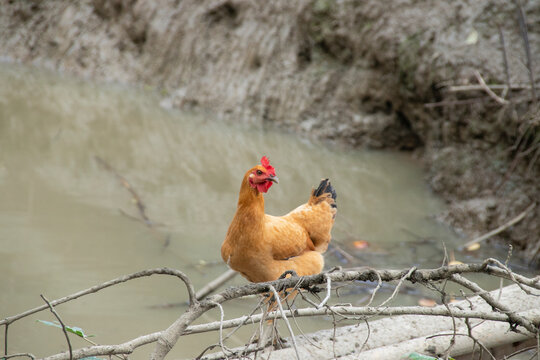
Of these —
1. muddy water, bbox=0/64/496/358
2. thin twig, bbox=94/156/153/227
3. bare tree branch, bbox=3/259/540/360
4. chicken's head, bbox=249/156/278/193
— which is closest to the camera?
bare tree branch, bbox=3/259/540/360

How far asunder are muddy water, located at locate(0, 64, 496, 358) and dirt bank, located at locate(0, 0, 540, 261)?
0.54 metres

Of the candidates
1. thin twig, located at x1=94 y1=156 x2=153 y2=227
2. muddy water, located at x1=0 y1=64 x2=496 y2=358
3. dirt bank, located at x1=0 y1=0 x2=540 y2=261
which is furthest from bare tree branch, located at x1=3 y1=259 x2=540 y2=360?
dirt bank, located at x1=0 y1=0 x2=540 y2=261

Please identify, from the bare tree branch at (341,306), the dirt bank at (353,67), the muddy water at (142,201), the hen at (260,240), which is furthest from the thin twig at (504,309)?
the dirt bank at (353,67)

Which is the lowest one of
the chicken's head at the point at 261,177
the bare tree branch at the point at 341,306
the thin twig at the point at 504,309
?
the thin twig at the point at 504,309

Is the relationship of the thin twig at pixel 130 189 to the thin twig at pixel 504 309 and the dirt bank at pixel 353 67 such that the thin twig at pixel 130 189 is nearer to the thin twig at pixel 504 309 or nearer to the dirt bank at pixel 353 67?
the dirt bank at pixel 353 67

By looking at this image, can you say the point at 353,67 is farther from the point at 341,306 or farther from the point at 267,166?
the point at 341,306

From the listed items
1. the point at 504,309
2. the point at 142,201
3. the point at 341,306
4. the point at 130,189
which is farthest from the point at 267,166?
the point at 130,189

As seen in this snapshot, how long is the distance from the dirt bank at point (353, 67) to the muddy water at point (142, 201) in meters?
0.54

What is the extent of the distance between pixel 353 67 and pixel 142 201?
4673 millimetres

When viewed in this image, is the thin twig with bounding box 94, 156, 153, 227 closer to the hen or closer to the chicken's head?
the hen

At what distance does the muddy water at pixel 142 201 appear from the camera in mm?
3654

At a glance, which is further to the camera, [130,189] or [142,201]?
[130,189]

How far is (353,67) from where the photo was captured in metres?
8.67

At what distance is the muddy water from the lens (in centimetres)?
365
